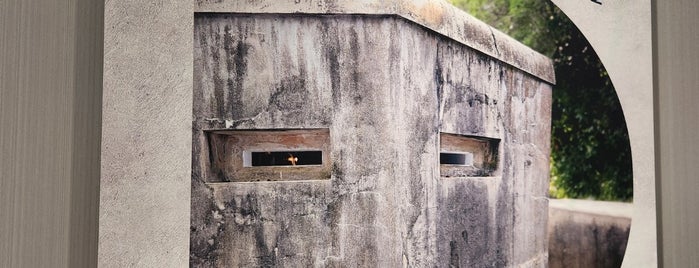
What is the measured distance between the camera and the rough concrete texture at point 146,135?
148 centimetres

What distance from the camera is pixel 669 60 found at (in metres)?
1.56

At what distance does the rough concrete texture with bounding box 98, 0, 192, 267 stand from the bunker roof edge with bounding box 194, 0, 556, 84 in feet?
0.48

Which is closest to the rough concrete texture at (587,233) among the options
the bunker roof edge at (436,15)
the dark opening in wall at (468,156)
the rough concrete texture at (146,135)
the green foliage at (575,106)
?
the green foliage at (575,106)

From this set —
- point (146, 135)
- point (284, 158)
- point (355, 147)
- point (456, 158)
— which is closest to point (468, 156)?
point (456, 158)

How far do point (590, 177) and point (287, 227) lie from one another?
842mm

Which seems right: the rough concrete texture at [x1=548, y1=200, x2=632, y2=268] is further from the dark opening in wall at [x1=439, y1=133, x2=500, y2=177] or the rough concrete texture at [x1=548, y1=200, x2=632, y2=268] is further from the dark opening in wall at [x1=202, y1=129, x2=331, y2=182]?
the dark opening in wall at [x1=202, y1=129, x2=331, y2=182]

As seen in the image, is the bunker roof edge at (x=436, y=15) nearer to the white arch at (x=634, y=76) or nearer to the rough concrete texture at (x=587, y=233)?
the white arch at (x=634, y=76)

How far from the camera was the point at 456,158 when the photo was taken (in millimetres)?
1508

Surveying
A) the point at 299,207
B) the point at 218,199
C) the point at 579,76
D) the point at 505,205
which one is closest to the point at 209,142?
the point at 218,199

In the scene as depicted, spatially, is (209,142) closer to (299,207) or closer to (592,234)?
(299,207)

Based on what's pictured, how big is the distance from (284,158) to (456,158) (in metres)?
0.48

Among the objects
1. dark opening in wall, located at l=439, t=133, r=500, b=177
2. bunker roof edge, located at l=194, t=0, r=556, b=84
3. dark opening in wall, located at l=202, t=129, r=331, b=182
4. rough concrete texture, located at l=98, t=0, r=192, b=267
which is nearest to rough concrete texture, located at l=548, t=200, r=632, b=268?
dark opening in wall, located at l=439, t=133, r=500, b=177

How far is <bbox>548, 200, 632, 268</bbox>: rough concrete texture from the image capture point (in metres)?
1.48

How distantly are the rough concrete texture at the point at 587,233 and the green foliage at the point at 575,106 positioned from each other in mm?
32
